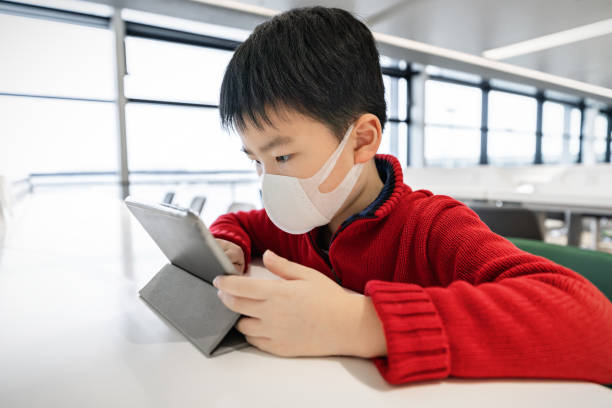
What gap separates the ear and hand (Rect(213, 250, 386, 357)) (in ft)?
1.24

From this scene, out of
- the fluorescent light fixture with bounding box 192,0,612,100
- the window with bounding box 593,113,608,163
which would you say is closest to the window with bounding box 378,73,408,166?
the fluorescent light fixture with bounding box 192,0,612,100

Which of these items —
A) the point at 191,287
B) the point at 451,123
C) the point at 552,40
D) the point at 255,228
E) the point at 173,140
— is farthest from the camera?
the point at 451,123

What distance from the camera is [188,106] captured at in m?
4.37

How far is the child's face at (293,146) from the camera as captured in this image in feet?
2.05

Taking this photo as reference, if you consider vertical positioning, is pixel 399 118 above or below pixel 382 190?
above

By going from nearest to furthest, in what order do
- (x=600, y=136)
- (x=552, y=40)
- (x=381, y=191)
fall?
1. (x=381, y=191)
2. (x=552, y=40)
3. (x=600, y=136)

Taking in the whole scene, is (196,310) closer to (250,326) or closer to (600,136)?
(250,326)

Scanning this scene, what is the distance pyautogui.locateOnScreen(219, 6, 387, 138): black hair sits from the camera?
63cm

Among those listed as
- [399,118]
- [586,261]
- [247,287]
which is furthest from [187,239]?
[399,118]

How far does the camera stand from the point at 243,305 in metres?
0.38

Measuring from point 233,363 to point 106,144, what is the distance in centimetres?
443

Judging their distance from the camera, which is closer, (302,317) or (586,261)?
(302,317)

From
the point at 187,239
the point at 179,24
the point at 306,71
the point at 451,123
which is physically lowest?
the point at 187,239

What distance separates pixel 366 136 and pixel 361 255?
0.77 ft
